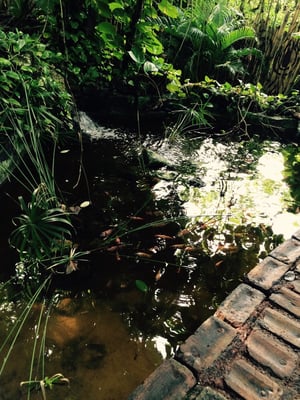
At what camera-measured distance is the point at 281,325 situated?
1591 mm

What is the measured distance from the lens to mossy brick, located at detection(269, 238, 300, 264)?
77.5 inches

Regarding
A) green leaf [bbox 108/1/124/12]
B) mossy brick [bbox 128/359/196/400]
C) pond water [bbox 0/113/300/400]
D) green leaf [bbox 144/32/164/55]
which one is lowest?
pond water [bbox 0/113/300/400]

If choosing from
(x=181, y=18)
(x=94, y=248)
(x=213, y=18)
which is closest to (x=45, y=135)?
(x=94, y=248)

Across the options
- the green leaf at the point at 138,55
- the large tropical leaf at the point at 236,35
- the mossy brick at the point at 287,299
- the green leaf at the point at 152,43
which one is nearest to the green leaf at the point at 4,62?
the green leaf at the point at 138,55

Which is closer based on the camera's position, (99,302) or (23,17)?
(99,302)

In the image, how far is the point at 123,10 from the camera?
124 inches

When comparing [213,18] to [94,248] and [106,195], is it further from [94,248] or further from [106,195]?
[94,248]

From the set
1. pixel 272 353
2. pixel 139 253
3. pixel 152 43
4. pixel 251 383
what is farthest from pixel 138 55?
pixel 251 383

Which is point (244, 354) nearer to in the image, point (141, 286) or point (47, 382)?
point (141, 286)

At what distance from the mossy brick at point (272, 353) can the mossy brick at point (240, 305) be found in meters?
0.09

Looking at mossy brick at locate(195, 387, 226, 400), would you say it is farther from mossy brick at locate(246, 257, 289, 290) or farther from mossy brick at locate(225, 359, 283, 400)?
mossy brick at locate(246, 257, 289, 290)

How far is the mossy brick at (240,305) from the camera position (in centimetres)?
161

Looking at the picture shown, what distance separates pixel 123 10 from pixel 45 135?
1.48 meters

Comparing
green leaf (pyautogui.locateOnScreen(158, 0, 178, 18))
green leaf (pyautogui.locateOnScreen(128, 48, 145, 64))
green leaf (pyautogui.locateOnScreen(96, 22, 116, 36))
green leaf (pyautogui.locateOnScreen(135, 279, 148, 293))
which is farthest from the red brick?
green leaf (pyautogui.locateOnScreen(96, 22, 116, 36))
